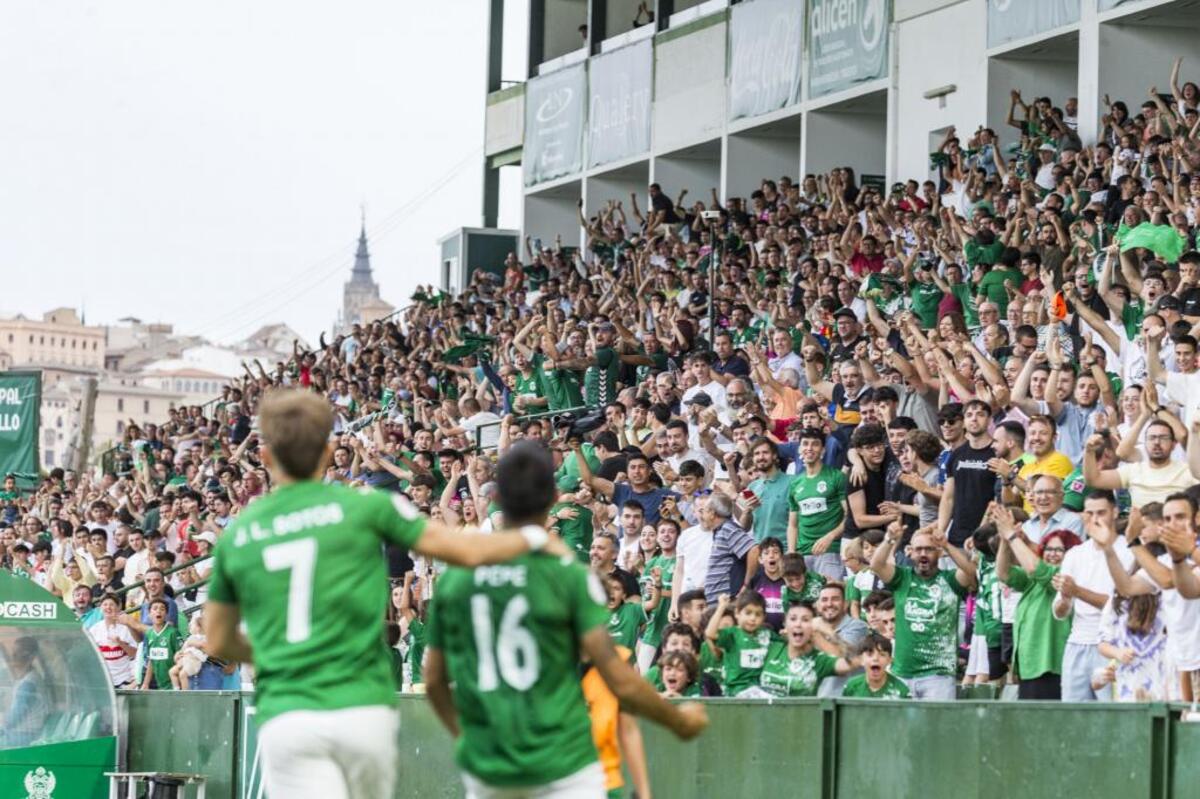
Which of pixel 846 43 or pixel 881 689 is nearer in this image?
pixel 881 689

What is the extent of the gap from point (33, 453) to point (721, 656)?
24573 mm

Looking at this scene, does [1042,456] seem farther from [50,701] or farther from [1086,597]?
[50,701]

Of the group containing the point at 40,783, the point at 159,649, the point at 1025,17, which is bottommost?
the point at 40,783

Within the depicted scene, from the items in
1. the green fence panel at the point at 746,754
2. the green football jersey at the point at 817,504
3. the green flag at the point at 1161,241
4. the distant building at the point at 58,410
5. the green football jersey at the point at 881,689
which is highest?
the distant building at the point at 58,410

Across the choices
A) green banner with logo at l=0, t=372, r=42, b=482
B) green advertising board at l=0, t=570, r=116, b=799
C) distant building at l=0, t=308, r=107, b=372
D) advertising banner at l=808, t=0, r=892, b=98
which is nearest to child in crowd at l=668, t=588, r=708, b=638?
green advertising board at l=0, t=570, r=116, b=799

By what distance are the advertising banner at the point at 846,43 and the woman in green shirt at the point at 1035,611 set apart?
57.4 ft

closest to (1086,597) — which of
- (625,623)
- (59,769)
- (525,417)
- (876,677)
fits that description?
(876,677)

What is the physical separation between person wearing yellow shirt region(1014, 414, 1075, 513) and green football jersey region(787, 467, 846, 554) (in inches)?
70.4

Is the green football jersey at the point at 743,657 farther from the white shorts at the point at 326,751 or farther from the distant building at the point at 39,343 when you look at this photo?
the distant building at the point at 39,343

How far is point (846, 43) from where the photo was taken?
3061cm

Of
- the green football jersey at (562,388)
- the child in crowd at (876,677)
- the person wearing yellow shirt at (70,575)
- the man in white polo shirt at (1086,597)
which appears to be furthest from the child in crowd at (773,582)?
the person wearing yellow shirt at (70,575)

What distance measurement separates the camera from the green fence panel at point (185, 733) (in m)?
17.2

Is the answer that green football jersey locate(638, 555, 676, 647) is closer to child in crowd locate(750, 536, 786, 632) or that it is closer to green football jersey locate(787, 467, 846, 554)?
child in crowd locate(750, 536, 786, 632)

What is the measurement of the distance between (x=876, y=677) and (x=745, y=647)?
1203 millimetres
